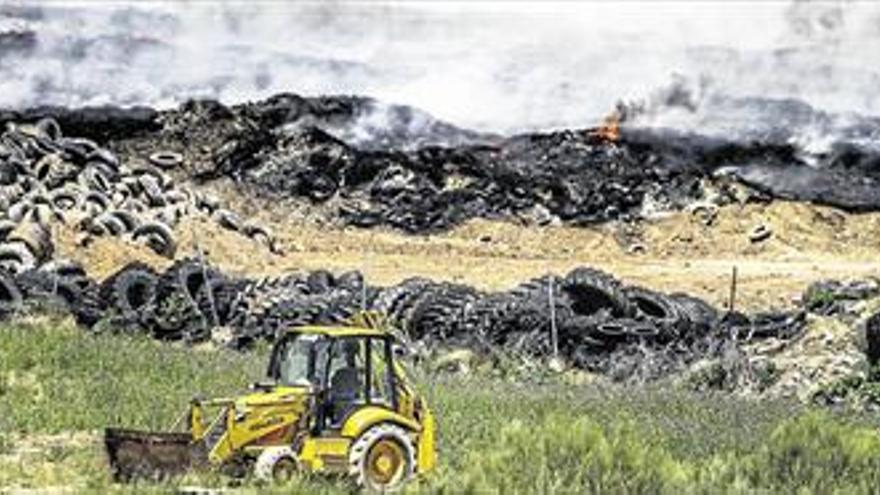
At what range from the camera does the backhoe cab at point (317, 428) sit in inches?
448

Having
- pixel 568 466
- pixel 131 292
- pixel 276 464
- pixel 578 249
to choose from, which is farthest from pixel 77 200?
pixel 568 466

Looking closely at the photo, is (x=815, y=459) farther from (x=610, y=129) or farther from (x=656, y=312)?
(x=610, y=129)

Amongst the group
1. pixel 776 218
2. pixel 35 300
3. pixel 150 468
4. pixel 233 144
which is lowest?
pixel 150 468

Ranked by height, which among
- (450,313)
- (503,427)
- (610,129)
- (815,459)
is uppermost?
(610,129)

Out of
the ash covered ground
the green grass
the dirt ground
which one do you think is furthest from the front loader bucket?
the dirt ground

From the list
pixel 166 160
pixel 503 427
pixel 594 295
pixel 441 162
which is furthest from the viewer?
pixel 166 160

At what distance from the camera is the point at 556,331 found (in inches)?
832

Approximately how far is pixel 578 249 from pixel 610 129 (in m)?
6.37

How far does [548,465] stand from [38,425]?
20.5ft

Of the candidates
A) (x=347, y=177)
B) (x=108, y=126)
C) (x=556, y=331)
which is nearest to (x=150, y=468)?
(x=556, y=331)

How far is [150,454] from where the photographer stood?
38.3 ft

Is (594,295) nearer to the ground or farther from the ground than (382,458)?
farther from the ground

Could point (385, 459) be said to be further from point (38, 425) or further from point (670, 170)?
point (670, 170)

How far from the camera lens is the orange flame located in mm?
41031
